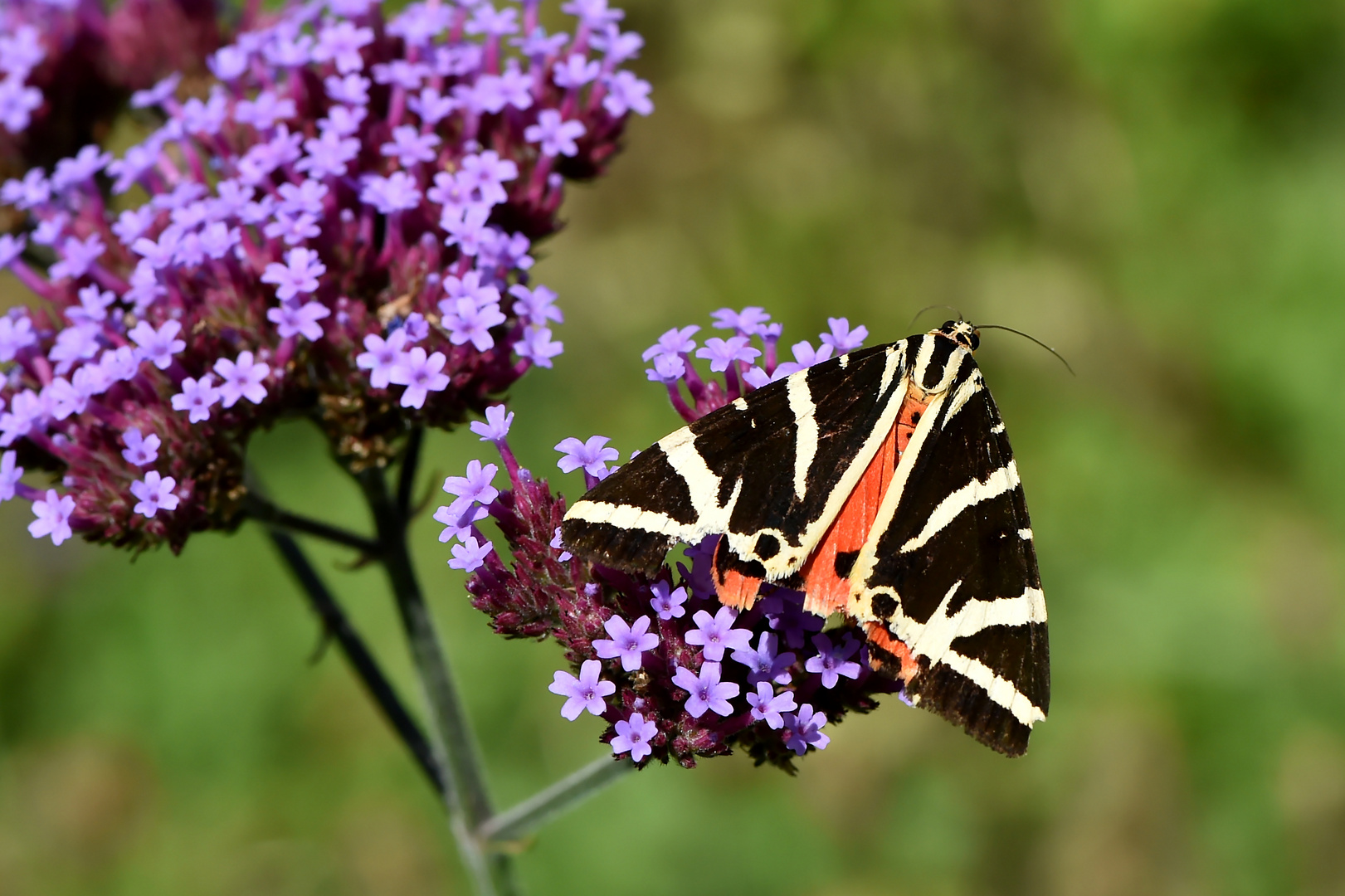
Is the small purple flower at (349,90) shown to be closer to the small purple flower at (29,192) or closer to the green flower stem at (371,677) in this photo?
the small purple flower at (29,192)

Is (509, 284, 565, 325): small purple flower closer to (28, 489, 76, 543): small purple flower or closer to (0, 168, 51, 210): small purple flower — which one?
(28, 489, 76, 543): small purple flower

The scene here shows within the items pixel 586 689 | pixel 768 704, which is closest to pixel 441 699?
pixel 586 689

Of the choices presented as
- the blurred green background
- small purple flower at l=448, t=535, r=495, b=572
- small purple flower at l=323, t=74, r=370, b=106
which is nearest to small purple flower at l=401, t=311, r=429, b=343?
small purple flower at l=448, t=535, r=495, b=572

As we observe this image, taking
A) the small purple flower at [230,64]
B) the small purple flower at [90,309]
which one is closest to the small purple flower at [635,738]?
the small purple flower at [90,309]

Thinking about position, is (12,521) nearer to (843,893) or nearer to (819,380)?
(843,893)

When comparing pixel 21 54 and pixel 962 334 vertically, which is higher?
pixel 21 54

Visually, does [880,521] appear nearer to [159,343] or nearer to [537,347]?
[537,347]
